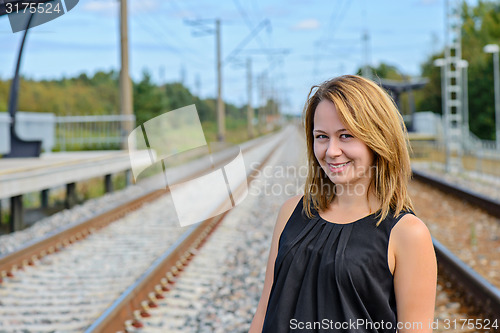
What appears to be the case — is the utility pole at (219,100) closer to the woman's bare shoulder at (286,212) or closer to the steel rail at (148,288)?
the steel rail at (148,288)

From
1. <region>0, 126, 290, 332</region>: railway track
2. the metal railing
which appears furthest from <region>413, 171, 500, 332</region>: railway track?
the metal railing

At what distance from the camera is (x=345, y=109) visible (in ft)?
5.24

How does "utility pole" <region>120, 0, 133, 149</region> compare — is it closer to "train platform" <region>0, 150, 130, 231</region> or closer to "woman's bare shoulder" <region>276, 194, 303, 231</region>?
"train platform" <region>0, 150, 130, 231</region>

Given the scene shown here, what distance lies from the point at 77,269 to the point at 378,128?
512 centimetres

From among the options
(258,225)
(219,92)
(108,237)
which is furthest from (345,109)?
(219,92)

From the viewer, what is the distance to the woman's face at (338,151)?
1.65 m

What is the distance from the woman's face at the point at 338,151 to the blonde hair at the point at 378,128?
0.02 m

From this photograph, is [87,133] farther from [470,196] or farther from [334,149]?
[334,149]

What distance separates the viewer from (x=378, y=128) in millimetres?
1619

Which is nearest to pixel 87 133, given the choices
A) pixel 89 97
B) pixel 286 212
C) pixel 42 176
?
pixel 42 176

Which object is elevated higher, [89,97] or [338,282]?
[89,97]

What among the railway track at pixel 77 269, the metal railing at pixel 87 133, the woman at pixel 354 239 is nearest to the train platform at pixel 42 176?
the railway track at pixel 77 269

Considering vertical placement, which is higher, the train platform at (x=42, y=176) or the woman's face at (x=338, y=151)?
the woman's face at (x=338, y=151)

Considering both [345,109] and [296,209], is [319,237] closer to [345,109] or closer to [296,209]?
[296,209]
